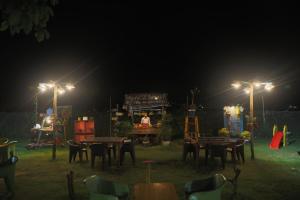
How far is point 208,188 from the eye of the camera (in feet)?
15.4

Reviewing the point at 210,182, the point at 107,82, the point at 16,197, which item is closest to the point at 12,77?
the point at 107,82

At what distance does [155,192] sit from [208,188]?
30.5 inches

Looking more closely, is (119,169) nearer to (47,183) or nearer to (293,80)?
(47,183)

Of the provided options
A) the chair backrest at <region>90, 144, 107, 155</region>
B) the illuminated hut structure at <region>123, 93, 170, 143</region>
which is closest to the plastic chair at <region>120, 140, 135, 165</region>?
the chair backrest at <region>90, 144, 107, 155</region>

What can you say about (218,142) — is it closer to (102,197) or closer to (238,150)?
(238,150)

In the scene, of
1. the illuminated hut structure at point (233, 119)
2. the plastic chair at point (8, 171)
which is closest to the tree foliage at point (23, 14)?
the plastic chair at point (8, 171)

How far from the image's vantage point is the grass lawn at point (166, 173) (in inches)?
284

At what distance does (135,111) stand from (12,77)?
593 inches

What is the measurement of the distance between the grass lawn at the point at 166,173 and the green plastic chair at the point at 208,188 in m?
2.25

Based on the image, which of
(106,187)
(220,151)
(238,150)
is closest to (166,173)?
(220,151)

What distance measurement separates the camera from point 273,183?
26.1ft

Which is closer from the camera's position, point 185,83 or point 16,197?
point 16,197

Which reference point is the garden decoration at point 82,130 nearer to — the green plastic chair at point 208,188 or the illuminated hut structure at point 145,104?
the illuminated hut structure at point 145,104

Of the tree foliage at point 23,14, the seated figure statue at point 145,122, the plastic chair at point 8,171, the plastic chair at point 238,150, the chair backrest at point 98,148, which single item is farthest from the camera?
the seated figure statue at point 145,122
